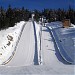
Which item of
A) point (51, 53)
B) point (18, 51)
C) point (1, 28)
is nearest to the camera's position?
point (51, 53)

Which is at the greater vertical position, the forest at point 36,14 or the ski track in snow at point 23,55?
the forest at point 36,14

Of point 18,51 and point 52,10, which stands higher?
point 52,10

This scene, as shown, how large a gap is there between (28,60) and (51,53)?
14.2ft

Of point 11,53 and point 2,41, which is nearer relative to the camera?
point 11,53

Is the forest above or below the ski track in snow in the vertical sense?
above

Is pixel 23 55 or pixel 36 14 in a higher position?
pixel 36 14

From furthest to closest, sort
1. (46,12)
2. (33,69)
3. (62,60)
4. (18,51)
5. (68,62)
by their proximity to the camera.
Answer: (46,12), (18,51), (62,60), (68,62), (33,69)

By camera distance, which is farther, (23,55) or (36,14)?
(36,14)

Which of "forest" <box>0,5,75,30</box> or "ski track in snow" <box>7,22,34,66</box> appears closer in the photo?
"ski track in snow" <box>7,22,34,66</box>

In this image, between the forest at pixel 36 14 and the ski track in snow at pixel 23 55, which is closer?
the ski track in snow at pixel 23 55

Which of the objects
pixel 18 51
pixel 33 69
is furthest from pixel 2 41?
pixel 33 69

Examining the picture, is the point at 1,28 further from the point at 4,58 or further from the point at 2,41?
the point at 4,58

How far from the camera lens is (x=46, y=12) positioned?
137m

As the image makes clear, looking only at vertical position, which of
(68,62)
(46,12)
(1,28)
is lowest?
(68,62)
